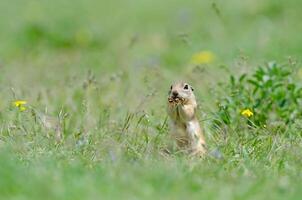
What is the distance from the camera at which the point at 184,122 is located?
239 inches

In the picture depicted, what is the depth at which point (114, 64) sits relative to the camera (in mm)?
10258

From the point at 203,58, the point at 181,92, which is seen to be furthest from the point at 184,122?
the point at 203,58

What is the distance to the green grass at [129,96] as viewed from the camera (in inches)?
192

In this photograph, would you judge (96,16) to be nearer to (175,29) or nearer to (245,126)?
(175,29)

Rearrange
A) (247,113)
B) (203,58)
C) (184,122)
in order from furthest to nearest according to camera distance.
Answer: (203,58) → (247,113) → (184,122)

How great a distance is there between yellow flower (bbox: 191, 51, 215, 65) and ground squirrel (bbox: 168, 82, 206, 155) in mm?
3678

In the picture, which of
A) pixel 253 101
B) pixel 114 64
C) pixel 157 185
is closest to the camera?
pixel 157 185

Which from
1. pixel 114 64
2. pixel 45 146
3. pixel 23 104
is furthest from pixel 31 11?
pixel 45 146

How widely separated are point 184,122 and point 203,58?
13.0 feet

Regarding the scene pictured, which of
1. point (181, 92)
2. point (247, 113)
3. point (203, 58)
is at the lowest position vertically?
point (203, 58)

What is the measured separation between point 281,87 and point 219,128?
858 millimetres

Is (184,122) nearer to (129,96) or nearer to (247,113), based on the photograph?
(247,113)

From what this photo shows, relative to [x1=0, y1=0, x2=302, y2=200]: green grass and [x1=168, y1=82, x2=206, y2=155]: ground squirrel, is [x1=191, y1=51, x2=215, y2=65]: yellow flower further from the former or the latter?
[x1=168, y1=82, x2=206, y2=155]: ground squirrel

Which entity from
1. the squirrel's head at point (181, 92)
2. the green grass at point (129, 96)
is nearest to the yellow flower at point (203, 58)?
the green grass at point (129, 96)
